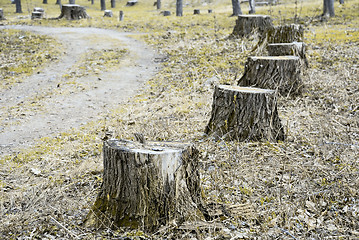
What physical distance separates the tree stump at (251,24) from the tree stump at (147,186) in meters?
10.6

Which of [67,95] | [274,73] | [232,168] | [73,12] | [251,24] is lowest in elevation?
[67,95]

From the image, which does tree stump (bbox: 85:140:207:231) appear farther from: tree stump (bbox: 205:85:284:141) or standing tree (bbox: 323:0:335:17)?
standing tree (bbox: 323:0:335:17)

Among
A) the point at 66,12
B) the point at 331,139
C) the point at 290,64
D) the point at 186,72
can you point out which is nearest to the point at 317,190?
the point at 331,139

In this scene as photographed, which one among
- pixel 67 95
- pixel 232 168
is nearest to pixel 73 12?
pixel 67 95

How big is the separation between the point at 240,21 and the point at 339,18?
23.1 ft

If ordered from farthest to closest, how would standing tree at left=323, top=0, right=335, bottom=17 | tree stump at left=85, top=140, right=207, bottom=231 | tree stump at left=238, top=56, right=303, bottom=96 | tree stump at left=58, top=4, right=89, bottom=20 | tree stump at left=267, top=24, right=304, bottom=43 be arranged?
tree stump at left=58, top=4, right=89, bottom=20 → standing tree at left=323, top=0, right=335, bottom=17 → tree stump at left=267, top=24, right=304, bottom=43 → tree stump at left=238, top=56, right=303, bottom=96 → tree stump at left=85, top=140, right=207, bottom=231

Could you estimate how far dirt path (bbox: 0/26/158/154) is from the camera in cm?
732

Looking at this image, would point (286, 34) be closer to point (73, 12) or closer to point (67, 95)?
point (67, 95)

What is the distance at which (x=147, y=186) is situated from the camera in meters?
3.16

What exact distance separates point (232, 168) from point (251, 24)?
994 centimetres

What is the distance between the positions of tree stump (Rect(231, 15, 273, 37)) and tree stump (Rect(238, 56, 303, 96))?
20.7 ft

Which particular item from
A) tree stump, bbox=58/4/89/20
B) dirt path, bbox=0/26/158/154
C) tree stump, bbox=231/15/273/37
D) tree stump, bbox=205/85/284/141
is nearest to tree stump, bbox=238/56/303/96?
tree stump, bbox=205/85/284/141

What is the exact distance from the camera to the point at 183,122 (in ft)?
21.2

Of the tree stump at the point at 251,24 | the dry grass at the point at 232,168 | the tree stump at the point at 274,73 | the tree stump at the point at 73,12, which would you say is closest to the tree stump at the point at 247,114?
the dry grass at the point at 232,168
